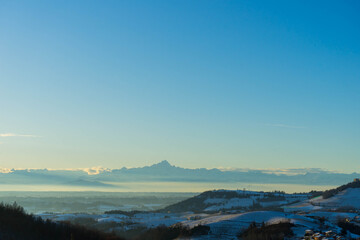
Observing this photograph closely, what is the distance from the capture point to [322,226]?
3288 centimetres

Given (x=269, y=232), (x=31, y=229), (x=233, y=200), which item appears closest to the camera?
(x=31, y=229)

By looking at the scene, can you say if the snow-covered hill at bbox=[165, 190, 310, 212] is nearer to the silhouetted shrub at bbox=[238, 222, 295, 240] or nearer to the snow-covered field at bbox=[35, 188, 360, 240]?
the snow-covered field at bbox=[35, 188, 360, 240]

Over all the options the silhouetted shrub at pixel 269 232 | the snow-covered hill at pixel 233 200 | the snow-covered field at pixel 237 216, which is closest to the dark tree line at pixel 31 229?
the silhouetted shrub at pixel 269 232

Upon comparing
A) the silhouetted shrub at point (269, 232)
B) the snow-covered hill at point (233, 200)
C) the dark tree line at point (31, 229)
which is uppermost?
the dark tree line at point (31, 229)

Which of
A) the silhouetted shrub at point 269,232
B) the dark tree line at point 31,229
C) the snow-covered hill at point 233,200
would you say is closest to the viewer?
the dark tree line at point 31,229

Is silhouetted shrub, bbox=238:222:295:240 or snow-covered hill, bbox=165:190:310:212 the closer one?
silhouetted shrub, bbox=238:222:295:240

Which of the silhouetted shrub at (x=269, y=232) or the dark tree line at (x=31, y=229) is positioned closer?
the dark tree line at (x=31, y=229)

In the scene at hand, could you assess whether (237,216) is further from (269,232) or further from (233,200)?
(233,200)

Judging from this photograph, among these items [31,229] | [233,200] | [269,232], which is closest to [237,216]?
[269,232]

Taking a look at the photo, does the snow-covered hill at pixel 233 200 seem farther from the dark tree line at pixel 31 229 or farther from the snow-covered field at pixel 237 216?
the dark tree line at pixel 31 229

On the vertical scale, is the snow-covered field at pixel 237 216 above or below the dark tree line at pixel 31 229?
below

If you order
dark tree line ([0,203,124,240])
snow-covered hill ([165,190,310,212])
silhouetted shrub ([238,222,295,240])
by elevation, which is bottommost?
snow-covered hill ([165,190,310,212])

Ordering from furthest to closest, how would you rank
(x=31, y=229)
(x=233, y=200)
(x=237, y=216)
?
(x=233, y=200) → (x=237, y=216) → (x=31, y=229)

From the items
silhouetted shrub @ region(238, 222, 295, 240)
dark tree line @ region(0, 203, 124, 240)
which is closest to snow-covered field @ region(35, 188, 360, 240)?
silhouetted shrub @ region(238, 222, 295, 240)
